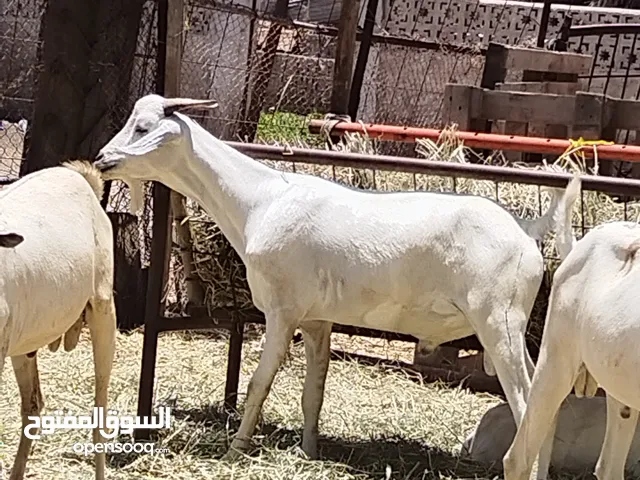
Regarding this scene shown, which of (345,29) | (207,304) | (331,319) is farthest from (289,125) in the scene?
(331,319)

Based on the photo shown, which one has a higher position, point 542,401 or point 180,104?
point 180,104

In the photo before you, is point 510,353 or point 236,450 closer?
point 510,353

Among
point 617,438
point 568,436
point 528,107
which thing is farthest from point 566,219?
point 528,107

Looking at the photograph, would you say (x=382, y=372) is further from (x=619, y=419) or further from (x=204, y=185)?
(x=619, y=419)

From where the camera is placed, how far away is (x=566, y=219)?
447 centimetres

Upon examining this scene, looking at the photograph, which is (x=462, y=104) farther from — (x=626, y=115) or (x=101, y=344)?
(x=101, y=344)

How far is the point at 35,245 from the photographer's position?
13.2ft

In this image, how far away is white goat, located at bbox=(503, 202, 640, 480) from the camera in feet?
12.1

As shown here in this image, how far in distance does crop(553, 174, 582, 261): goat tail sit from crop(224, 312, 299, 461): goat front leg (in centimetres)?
127

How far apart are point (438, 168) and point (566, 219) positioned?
737 mm

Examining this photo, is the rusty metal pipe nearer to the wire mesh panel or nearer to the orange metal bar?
the orange metal bar

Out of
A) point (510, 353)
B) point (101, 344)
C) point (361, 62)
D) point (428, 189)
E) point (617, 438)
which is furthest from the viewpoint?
point (361, 62)

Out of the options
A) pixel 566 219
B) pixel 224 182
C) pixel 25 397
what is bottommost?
pixel 25 397

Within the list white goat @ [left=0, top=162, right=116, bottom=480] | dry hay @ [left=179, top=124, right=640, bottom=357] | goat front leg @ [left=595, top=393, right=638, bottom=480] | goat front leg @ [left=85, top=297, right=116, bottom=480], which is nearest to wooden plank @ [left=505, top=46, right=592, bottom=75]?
dry hay @ [left=179, top=124, right=640, bottom=357]
